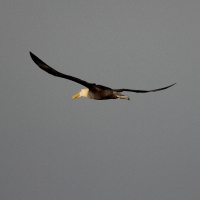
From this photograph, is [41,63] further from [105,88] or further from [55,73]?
[105,88]

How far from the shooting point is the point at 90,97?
3681cm

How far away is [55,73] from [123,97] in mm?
3366

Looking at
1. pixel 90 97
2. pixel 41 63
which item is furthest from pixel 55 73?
pixel 90 97

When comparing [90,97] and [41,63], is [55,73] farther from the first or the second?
[90,97]

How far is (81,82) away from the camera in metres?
34.6

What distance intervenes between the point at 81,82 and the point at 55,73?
1194mm

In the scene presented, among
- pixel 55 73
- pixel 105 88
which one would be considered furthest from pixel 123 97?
pixel 55 73

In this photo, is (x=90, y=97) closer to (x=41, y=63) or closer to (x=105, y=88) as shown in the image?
(x=105, y=88)

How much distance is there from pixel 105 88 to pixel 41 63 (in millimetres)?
3265

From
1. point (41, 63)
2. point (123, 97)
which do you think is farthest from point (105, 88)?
point (41, 63)

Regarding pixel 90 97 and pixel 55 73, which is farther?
pixel 90 97

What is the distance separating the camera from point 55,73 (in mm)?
34281

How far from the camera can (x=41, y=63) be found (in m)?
34.3

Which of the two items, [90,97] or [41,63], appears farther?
[90,97]
